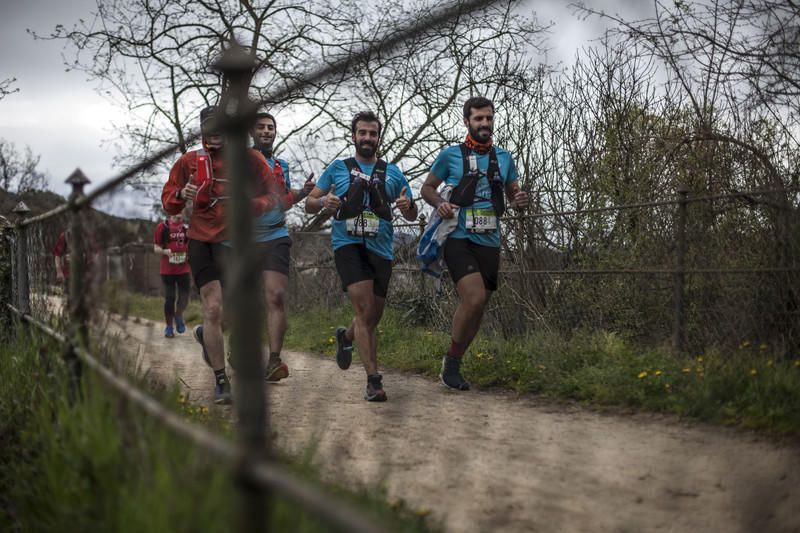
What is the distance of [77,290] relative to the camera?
3.28m

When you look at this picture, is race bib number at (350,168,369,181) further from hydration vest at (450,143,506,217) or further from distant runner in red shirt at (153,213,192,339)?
distant runner in red shirt at (153,213,192,339)

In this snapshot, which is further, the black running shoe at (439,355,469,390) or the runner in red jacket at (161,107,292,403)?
the black running shoe at (439,355,469,390)

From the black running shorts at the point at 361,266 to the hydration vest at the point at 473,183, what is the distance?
682 mm

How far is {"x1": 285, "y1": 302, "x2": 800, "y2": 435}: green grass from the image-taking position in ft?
14.6

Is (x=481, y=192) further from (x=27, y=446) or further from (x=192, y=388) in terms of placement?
(x=27, y=446)

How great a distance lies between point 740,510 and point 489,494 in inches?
35.4

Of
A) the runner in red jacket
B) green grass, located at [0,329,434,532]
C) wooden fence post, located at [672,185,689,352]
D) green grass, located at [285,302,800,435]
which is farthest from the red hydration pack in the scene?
wooden fence post, located at [672,185,689,352]

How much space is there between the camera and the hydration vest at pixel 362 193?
5.98 m

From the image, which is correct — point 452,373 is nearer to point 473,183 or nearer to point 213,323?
point 473,183

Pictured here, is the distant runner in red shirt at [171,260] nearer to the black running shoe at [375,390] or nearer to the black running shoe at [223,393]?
the black running shoe at [223,393]

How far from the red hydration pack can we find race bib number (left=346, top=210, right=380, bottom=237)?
965 millimetres

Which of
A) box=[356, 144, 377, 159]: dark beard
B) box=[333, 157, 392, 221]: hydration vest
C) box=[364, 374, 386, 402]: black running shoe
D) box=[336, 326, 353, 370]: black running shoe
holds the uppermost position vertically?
box=[356, 144, 377, 159]: dark beard

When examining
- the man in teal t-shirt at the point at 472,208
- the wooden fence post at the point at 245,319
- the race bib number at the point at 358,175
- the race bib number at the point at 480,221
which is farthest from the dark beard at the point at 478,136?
the wooden fence post at the point at 245,319

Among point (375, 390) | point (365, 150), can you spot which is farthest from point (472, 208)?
point (375, 390)
